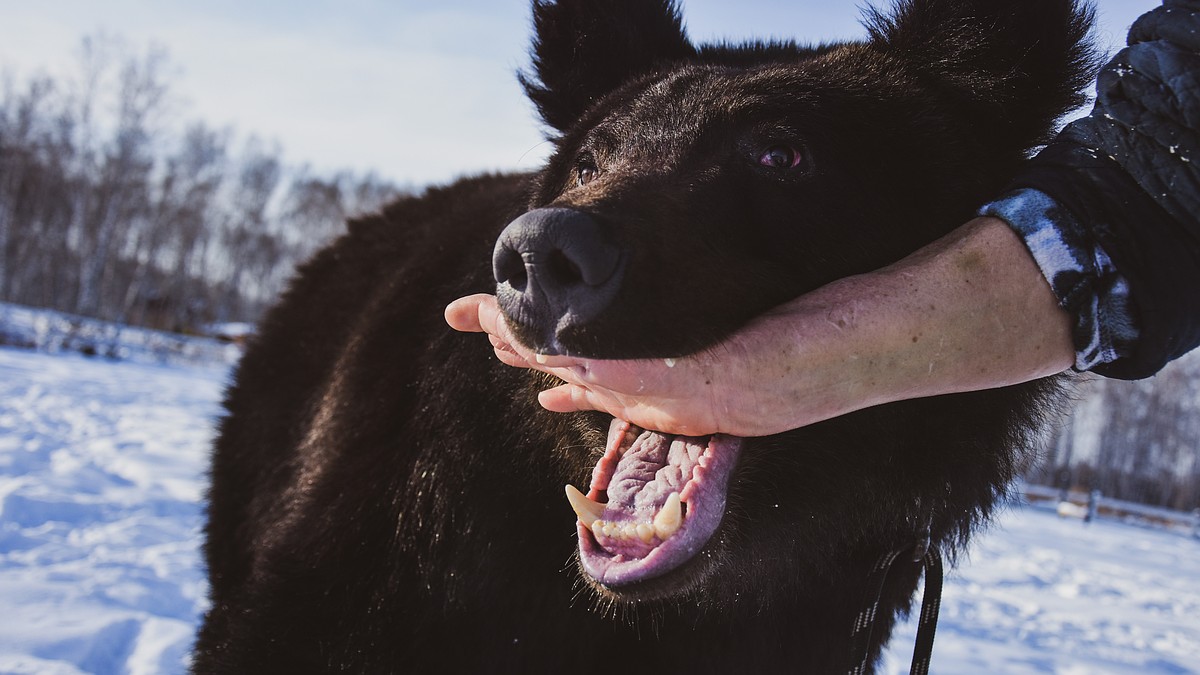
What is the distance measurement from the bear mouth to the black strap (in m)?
0.74

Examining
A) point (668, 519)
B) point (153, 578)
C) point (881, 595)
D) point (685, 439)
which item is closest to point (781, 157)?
point (685, 439)

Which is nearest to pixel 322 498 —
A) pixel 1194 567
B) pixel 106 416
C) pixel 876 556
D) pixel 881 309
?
pixel 876 556

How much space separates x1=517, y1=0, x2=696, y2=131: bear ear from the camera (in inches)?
110

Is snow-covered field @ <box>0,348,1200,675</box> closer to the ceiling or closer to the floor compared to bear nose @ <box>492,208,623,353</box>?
closer to the floor

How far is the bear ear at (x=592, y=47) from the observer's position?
2805 mm

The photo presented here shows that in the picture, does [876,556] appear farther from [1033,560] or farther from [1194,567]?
[1194,567]

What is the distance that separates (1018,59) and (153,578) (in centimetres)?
482

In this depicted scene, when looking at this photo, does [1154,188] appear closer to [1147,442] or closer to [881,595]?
[881,595]

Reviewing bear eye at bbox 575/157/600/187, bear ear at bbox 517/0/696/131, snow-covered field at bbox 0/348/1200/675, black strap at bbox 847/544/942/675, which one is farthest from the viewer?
snow-covered field at bbox 0/348/1200/675

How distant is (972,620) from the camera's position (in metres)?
6.33

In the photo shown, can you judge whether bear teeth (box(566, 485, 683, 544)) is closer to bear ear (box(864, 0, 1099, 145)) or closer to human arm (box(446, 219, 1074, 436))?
human arm (box(446, 219, 1074, 436))

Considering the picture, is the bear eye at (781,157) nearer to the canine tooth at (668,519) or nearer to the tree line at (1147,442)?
the canine tooth at (668,519)

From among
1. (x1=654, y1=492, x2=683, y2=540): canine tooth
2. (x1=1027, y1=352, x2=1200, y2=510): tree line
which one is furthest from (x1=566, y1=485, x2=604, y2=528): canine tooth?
(x1=1027, y1=352, x2=1200, y2=510): tree line

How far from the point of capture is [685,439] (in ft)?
5.86
